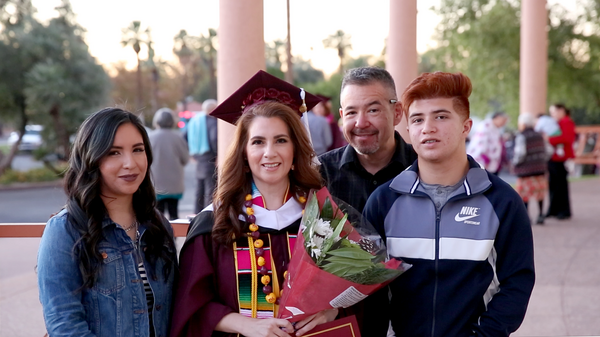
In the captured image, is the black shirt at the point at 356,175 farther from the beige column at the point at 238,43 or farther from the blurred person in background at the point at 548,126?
the blurred person in background at the point at 548,126

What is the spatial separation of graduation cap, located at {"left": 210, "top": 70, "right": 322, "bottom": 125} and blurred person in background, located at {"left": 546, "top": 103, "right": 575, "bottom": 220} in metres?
9.06

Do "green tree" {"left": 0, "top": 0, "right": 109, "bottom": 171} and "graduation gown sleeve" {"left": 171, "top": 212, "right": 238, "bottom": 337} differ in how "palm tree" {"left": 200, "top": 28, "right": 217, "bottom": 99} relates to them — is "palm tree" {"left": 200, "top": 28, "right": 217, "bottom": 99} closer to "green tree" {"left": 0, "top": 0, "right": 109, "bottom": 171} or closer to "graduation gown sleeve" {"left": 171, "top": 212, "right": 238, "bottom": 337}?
"green tree" {"left": 0, "top": 0, "right": 109, "bottom": 171}

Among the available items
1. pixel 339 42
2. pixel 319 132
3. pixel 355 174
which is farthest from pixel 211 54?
pixel 355 174

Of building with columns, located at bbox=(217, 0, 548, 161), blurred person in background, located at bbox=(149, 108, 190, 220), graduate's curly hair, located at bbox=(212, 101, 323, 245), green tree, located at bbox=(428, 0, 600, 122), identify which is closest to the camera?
graduate's curly hair, located at bbox=(212, 101, 323, 245)

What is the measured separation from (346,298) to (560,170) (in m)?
9.64

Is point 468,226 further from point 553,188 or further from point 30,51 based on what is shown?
point 30,51

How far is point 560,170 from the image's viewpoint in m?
10.8

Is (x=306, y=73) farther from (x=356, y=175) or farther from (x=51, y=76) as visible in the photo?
(x=356, y=175)

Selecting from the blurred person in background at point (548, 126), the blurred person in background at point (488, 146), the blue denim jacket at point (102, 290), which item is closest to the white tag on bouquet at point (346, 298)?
the blue denim jacket at point (102, 290)

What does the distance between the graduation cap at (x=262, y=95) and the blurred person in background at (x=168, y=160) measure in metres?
5.62

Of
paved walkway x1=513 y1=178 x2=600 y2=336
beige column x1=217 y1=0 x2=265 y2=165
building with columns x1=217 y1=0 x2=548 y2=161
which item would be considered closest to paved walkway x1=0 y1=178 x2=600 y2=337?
paved walkway x1=513 y1=178 x2=600 y2=336

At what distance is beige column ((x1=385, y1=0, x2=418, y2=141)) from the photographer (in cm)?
780

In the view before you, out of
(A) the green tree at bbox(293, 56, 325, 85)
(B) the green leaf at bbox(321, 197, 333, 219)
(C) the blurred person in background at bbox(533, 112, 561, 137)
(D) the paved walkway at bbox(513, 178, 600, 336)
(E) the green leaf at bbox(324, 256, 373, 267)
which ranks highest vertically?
(A) the green tree at bbox(293, 56, 325, 85)

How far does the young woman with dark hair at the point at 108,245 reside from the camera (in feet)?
7.69
